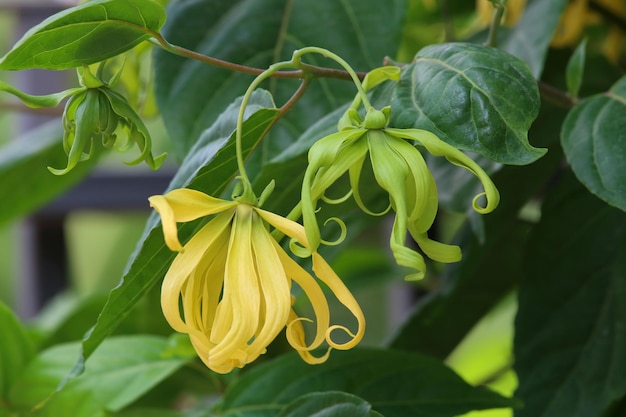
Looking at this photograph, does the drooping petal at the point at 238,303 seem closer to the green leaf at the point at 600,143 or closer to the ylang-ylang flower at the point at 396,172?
the ylang-ylang flower at the point at 396,172

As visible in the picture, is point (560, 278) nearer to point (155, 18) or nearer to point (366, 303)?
point (155, 18)

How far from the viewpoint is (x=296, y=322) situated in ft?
0.84

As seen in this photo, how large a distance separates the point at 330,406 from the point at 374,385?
8cm

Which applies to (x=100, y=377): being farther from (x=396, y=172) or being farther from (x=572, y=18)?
(x=572, y=18)

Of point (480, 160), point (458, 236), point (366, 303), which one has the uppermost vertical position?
point (480, 160)

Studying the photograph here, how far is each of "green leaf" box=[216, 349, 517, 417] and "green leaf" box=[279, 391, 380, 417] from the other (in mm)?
56

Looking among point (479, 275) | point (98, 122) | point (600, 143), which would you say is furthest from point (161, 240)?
point (479, 275)

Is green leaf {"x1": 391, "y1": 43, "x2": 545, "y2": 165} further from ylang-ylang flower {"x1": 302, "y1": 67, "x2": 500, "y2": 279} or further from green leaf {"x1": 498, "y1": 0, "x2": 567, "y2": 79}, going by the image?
green leaf {"x1": 498, "y1": 0, "x2": 567, "y2": 79}

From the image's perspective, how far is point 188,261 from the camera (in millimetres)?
241

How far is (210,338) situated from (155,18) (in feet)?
0.39

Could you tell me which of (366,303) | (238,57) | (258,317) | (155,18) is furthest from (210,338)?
(366,303)

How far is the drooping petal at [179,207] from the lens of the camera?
8.8 inches

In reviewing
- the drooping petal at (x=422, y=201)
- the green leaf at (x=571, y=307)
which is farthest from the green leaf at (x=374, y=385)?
the drooping petal at (x=422, y=201)

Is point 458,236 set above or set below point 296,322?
below
